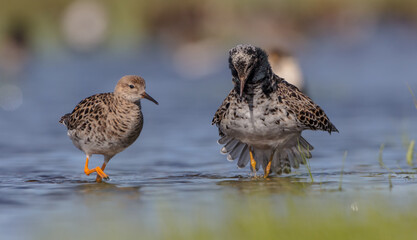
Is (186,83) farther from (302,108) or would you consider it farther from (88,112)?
(302,108)

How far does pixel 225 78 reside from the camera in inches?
921

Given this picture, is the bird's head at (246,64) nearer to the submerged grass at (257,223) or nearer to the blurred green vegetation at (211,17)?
the submerged grass at (257,223)

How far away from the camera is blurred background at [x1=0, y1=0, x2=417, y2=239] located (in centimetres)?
910

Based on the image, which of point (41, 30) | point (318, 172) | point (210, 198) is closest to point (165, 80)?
point (41, 30)

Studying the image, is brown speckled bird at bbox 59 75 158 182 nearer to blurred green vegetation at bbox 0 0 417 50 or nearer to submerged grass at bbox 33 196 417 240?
submerged grass at bbox 33 196 417 240

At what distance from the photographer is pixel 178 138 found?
13359 millimetres

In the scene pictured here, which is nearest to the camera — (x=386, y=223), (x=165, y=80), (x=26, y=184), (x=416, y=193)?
(x=386, y=223)

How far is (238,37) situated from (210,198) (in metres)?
19.7

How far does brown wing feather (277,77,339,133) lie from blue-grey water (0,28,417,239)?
0.64 m

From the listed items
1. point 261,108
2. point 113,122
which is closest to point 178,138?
point 113,122

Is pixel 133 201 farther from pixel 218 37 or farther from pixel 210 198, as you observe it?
pixel 218 37

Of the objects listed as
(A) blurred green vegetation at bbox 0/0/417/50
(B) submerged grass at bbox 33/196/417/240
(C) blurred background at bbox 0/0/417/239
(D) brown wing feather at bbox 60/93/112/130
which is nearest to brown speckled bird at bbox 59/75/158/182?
(D) brown wing feather at bbox 60/93/112/130

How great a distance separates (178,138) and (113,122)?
3942 millimetres

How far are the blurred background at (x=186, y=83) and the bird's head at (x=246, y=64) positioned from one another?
1187 millimetres
